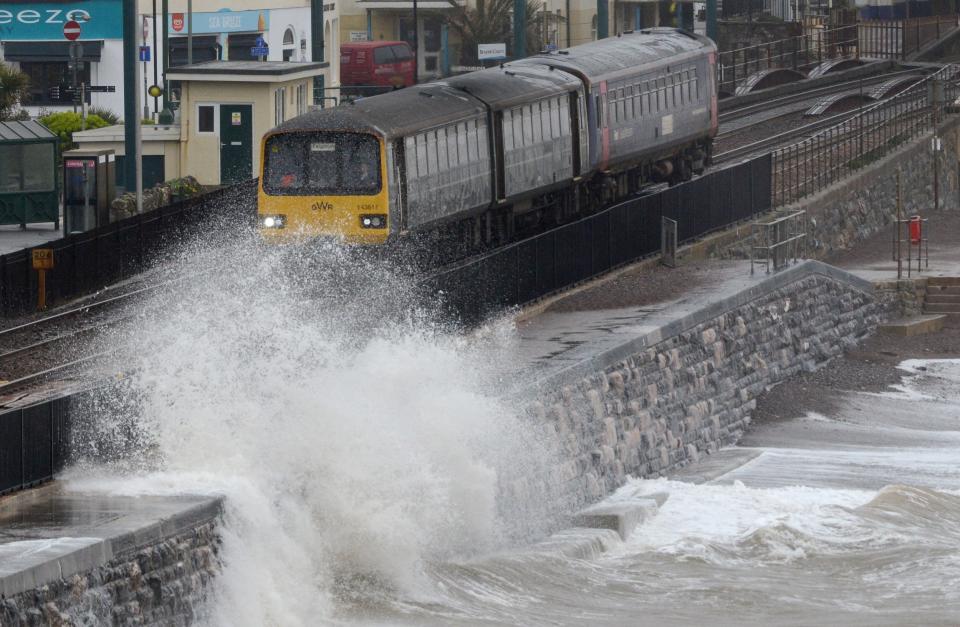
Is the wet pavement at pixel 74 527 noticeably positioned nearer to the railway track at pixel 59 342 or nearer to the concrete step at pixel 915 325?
the railway track at pixel 59 342

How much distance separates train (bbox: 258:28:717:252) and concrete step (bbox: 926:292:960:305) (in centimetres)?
529

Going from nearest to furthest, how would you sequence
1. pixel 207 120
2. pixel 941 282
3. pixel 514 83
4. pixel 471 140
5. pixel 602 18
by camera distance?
1. pixel 471 140
2. pixel 514 83
3. pixel 941 282
4. pixel 207 120
5. pixel 602 18

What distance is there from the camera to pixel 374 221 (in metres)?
26.9

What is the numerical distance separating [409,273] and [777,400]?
546cm

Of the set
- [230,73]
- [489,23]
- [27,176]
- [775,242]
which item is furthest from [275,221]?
[489,23]

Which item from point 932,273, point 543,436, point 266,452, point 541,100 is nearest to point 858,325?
point 932,273

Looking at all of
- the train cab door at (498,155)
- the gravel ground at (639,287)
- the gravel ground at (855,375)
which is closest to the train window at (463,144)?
the train cab door at (498,155)

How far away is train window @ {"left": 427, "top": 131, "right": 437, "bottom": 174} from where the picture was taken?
2773cm

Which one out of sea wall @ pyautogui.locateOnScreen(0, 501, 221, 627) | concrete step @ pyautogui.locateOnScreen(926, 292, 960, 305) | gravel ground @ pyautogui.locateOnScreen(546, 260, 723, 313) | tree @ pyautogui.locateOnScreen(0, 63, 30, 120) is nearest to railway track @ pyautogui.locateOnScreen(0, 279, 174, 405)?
gravel ground @ pyautogui.locateOnScreen(546, 260, 723, 313)

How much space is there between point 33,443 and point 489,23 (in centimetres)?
6308

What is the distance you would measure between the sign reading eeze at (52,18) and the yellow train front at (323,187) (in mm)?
41201

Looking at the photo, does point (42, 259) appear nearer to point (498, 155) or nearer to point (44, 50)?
point (498, 155)

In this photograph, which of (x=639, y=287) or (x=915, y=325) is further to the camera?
(x=915, y=325)

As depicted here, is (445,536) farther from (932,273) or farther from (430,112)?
(932,273)
